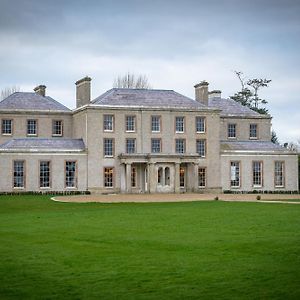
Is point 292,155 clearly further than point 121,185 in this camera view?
Yes

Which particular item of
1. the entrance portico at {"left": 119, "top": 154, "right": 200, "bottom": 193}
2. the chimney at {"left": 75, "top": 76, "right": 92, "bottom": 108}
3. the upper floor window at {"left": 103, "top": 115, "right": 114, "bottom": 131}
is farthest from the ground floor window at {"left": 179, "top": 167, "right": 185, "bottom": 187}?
the chimney at {"left": 75, "top": 76, "right": 92, "bottom": 108}

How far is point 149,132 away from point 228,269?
154 ft

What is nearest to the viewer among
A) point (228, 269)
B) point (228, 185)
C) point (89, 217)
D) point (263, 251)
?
point (228, 269)

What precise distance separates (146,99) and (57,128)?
27.4 feet

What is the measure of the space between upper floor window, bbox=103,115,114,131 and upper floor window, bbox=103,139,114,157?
1.00m

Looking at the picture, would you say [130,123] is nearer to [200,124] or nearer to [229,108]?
[200,124]

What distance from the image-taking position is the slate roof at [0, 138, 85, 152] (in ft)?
196

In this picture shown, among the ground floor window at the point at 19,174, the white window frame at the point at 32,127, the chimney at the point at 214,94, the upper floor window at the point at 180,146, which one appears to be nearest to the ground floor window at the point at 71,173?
the ground floor window at the point at 19,174

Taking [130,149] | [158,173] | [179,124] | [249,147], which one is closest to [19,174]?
[130,149]

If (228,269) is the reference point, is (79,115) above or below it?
above

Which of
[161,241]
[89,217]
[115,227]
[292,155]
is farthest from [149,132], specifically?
[161,241]

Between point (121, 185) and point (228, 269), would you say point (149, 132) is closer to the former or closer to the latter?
point (121, 185)

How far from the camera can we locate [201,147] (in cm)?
6494

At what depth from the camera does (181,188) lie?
63594mm
